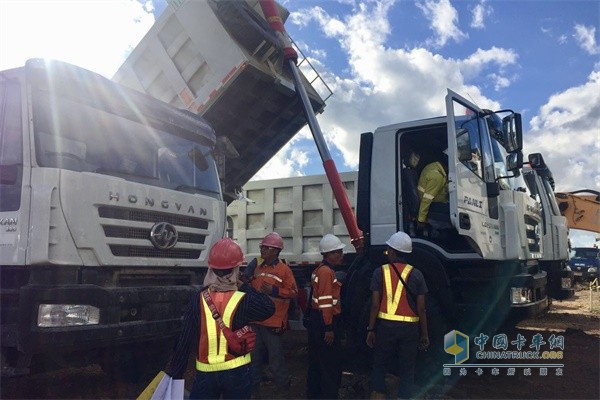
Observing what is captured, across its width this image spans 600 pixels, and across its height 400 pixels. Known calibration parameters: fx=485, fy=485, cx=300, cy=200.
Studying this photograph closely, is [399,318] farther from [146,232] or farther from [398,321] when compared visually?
[146,232]

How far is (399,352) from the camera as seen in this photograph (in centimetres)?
371

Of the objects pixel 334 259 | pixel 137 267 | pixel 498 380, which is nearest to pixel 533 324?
pixel 498 380

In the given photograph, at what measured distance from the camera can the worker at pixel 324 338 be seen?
4055 millimetres

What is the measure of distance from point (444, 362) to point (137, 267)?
277 cm

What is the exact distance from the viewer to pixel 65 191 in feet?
11.4

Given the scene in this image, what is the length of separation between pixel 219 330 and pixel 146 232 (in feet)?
5.87

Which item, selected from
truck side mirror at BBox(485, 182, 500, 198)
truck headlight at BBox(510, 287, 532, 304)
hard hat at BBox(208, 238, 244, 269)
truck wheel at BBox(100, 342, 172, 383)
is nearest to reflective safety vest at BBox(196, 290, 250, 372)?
hard hat at BBox(208, 238, 244, 269)

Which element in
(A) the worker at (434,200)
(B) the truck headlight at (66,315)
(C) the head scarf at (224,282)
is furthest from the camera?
(A) the worker at (434,200)

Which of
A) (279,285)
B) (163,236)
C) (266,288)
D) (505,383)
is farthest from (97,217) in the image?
(505,383)

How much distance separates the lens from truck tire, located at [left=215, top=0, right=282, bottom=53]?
612 centimetres

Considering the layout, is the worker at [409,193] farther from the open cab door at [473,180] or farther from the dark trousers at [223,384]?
the dark trousers at [223,384]

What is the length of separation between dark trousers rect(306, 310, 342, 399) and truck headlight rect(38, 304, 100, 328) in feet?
5.71

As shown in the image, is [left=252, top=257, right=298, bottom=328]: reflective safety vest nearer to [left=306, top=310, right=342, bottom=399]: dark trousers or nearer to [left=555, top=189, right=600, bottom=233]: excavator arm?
[left=306, top=310, right=342, bottom=399]: dark trousers

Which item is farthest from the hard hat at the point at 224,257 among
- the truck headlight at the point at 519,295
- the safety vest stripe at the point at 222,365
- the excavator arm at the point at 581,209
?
the excavator arm at the point at 581,209
